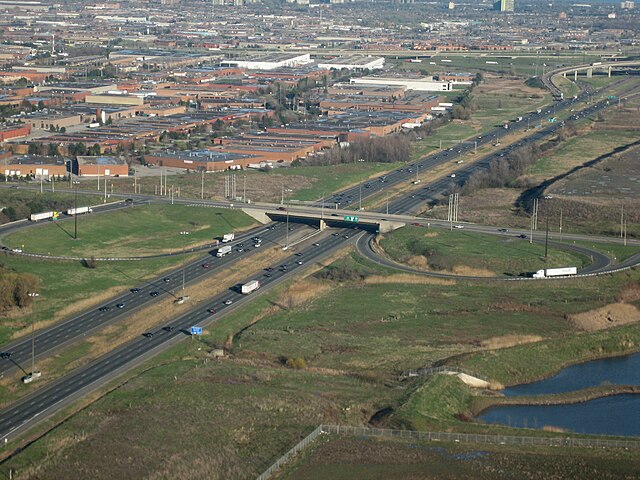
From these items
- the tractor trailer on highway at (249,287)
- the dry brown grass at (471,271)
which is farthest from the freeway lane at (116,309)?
the dry brown grass at (471,271)

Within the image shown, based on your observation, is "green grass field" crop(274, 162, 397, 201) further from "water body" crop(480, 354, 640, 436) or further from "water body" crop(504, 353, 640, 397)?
Result: "water body" crop(480, 354, 640, 436)

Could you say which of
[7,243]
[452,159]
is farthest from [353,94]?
[7,243]

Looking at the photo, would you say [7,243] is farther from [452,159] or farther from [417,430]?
[452,159]

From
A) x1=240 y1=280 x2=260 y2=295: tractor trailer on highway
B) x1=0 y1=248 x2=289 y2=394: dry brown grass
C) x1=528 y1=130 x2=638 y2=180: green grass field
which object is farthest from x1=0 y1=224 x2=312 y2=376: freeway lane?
x1=528 y1=130 x2=638 y2=180: green grass field

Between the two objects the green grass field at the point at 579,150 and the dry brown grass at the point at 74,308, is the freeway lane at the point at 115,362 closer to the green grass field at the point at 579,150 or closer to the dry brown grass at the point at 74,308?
the dry brown grass at the point at 74,308

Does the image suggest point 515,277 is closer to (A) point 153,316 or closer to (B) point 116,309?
(A) point 153,316

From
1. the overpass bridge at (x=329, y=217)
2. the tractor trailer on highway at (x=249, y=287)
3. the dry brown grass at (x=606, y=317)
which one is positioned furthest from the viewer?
the overpass bridge at (x=329, y=217)
